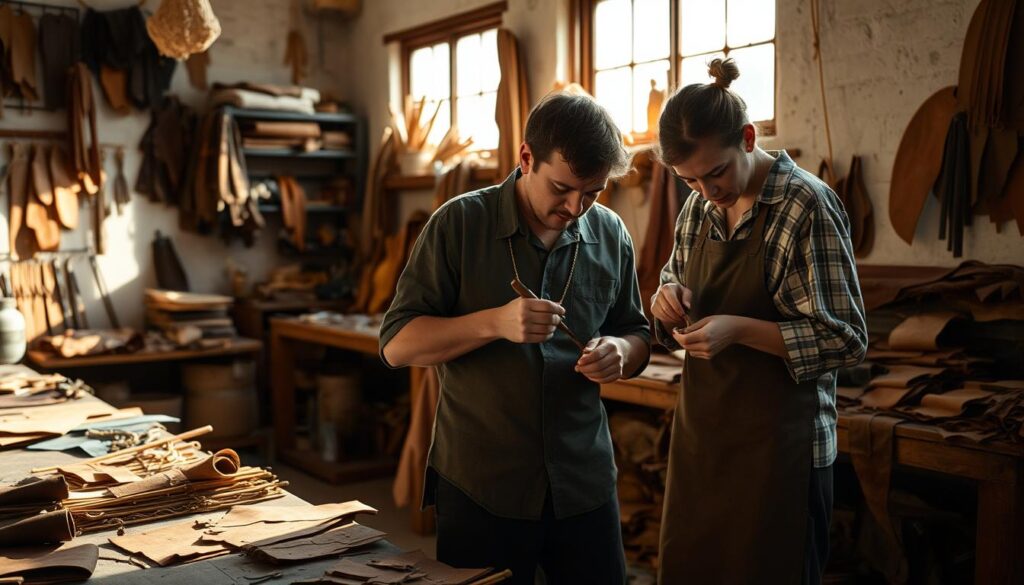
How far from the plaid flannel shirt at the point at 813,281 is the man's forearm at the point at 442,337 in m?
0.73

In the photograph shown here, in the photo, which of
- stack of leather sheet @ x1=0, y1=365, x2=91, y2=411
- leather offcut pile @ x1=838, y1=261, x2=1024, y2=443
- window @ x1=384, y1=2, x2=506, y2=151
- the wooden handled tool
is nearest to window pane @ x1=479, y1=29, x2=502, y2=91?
window @ x1=384, y1=2, x2=506, y2=151

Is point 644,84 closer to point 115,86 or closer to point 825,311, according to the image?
point 825,311

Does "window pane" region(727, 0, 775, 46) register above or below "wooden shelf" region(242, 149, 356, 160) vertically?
above

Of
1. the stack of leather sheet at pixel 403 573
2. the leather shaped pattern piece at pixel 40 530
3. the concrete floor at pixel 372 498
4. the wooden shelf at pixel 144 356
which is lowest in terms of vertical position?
the concrete floor at pixel 372 498

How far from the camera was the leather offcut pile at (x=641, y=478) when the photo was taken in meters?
4.33

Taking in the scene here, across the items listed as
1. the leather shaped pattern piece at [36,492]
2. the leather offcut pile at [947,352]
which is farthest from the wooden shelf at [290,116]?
the leather shaped pattern piece at [36,492]

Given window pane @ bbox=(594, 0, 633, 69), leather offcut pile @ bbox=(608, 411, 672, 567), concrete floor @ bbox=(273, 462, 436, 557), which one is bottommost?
concrete floor @ bbox=(273, 462, 436, 557)

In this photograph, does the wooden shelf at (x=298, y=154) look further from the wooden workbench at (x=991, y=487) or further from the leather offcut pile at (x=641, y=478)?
the wooden workbench at (x=991, y=487)

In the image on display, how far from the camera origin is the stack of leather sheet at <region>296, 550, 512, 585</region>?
1744 mm

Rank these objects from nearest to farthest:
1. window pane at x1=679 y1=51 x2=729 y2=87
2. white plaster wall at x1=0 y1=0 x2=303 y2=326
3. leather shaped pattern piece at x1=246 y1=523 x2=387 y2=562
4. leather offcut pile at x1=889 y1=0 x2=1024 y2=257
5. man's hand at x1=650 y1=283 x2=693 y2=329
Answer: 1. leather shaped pattern piece at x1=246 y1=523 x2=387 y2=562
2. man's hand at x1=650 y1=283 x2=693 y2=329
3. leather offcut pile at x1=889 y1=0 x2=1024 y2=257
4. window pane at x1=679 y1=51 x2=729 y2=87
5. white plaster wall at x1=0 y1=0 x2=303 y2=326

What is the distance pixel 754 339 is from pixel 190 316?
4915 millimetres

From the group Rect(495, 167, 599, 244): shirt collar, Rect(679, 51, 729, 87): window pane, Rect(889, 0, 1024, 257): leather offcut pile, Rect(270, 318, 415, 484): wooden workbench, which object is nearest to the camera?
Rect(495, 167, 599, 244): shirt collar

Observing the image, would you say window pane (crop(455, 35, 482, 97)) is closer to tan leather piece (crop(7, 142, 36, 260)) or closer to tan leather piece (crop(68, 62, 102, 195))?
tan leather piece (crop(68, 62, 102, 195))

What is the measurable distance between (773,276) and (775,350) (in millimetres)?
194
